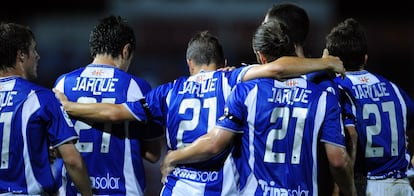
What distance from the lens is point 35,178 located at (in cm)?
552

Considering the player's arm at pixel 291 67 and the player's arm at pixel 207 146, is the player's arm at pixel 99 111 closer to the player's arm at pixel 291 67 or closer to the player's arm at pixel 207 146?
the player's arm at pixel 207 146

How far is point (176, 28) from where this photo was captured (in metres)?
14.3

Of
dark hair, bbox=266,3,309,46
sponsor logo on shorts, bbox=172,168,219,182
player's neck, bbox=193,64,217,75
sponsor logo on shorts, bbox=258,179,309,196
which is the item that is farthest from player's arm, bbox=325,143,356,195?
dark hair, bbox=266,3,309,46

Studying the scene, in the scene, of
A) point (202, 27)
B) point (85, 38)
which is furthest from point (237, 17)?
point (85, 38)

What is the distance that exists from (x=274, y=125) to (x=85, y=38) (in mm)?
9400

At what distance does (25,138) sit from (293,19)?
7.28 feet

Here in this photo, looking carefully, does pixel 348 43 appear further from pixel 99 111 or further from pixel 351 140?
pixel 99 111

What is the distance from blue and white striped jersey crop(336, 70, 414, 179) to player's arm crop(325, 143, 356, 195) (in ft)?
1.81

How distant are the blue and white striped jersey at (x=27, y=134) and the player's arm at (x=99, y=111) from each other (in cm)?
44

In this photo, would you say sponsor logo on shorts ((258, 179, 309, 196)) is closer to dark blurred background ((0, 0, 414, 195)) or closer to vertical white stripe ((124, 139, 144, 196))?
vertical white stripe ((124, 139, 144, 196))

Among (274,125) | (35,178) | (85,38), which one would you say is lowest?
(85,38)

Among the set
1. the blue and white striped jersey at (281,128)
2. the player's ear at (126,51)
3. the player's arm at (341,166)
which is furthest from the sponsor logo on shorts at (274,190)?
the player's ear at (126,51)

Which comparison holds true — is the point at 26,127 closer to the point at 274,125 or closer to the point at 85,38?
the point at 274,125

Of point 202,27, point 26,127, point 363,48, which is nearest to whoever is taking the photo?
point 26,127
